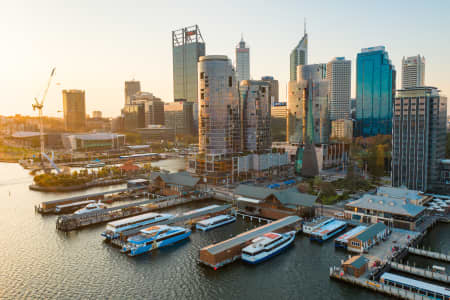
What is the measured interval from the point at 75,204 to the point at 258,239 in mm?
27715

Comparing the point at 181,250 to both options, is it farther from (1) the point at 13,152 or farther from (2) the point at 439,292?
(1) the point at 13,152

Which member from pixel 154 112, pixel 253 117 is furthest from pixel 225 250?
pixel 154 112

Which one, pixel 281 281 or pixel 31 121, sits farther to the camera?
pixel 31 121

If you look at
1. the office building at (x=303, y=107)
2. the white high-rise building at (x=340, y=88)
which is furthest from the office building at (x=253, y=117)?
the white high-rise building at (x=340, y=88)

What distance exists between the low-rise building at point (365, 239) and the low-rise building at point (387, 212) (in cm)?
457

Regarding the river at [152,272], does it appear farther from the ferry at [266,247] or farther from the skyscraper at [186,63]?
the skyscraper at [186,63]

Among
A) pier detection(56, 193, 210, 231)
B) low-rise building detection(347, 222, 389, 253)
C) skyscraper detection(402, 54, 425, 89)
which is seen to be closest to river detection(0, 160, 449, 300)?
low-rise building detection(347, 222, 389, 253)

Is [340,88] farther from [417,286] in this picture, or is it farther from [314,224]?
[417,286]

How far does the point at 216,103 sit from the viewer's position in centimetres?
6625

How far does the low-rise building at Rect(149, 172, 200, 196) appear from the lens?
5234cm

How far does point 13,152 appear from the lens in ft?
374

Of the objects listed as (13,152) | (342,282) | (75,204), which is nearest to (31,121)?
(13,152)

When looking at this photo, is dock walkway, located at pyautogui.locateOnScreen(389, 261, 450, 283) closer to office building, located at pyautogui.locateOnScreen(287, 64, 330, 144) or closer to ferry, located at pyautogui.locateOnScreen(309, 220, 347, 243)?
ferry, located at pyautogui.locateOnScreen(309, 220, 347, 243)

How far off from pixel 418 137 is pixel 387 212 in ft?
59.4
